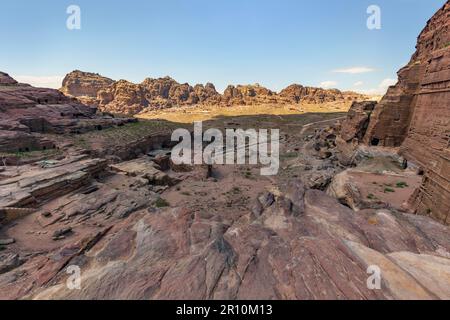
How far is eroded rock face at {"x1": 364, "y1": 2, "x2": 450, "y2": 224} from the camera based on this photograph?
16656mm

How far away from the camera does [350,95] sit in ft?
342

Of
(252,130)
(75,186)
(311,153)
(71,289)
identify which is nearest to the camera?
(71,289)

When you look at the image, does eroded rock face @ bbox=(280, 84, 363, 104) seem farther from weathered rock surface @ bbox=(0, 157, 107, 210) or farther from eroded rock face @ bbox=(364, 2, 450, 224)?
weathered rock surface @ bbox=(0, 157, 107, 210)

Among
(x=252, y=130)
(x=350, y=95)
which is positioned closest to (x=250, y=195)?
(x=252, y=130)

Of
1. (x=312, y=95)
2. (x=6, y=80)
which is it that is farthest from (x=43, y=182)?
(x=312, y=95)

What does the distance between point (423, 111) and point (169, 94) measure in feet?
345

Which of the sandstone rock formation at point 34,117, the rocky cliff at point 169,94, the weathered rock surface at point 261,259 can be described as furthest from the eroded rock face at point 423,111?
the rocky cliff at point 169,94

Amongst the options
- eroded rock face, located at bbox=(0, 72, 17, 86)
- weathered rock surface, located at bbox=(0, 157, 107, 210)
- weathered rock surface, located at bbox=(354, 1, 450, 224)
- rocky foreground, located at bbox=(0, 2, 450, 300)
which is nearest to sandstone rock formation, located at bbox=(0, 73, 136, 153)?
eroded rock face, located at bbox=(0, 72, 17, 86)

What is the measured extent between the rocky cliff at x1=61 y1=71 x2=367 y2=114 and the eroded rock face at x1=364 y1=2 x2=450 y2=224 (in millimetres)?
68794

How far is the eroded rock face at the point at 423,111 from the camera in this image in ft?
54.6

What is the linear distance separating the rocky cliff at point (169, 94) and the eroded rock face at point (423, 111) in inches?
2708

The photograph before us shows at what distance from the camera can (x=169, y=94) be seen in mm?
112438
